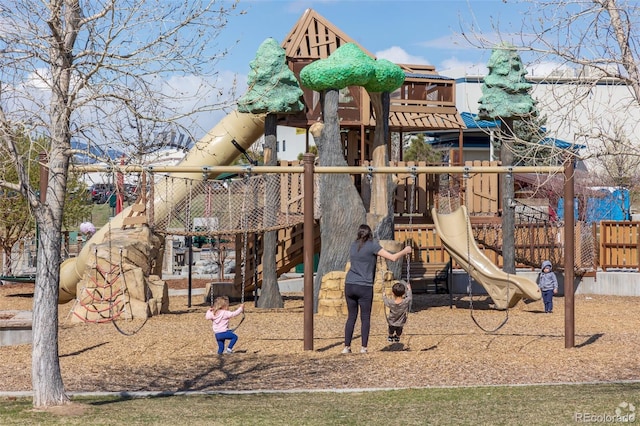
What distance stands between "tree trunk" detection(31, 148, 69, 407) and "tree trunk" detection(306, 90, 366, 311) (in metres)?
8.70

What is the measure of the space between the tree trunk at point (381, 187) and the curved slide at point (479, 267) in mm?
1121

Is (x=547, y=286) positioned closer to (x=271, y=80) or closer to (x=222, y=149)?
(x=271, y=80)

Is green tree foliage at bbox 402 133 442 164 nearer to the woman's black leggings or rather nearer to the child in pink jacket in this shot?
the child in pink jacket

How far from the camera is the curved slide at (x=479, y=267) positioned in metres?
16.9

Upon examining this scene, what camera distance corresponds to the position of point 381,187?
56.4 ft

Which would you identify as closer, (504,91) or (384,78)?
(384,78)

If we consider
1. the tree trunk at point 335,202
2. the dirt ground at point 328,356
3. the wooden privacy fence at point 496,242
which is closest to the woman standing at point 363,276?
the dirt ground at point 328,356

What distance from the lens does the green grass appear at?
7695 mm

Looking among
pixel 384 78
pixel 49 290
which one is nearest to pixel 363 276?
pixel 49 290

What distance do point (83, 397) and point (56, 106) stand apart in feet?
9.00

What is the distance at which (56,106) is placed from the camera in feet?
26.4

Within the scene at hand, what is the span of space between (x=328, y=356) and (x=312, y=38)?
10252 mm

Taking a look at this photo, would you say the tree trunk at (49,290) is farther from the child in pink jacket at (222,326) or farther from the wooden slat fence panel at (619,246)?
the wooden slat fence panel at (619,246)

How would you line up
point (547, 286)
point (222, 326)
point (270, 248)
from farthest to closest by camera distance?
→ point (270, 248), point (547, 286), point (222, 326)
